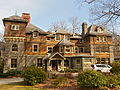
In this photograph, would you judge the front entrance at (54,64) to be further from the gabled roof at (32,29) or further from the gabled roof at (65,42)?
the gabled roof at (32,29)

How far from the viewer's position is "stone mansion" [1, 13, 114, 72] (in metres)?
26.4

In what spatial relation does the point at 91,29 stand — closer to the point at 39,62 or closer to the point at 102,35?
the point at 102,35

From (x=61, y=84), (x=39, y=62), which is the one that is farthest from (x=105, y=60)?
(x=61, y=84)

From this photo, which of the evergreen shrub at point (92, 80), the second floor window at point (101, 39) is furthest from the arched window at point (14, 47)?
the second floor window at point (101, 39)

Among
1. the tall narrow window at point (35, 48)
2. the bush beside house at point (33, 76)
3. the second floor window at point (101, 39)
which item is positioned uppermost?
the second floor window at point (101, 39)

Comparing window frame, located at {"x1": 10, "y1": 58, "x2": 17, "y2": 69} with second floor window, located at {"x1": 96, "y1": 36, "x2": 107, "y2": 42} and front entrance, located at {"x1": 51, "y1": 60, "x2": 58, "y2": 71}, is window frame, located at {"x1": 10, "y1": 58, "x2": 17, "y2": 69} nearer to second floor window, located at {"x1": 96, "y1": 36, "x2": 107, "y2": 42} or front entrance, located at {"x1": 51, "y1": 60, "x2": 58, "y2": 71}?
front entrance, located at {"x1": 51, "y1": 60, "x2": 58, "y2": 71}

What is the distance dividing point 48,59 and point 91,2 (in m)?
15.7

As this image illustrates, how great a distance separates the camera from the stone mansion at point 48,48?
26438mm

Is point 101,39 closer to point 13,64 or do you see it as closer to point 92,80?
point 13,64

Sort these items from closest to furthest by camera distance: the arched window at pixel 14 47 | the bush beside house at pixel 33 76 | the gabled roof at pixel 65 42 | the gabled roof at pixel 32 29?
the bush beside house at pixel 33 76 → the arched window at pixel 14 47 → the gabled roof at pixel 32 29 → the gabled roof at pixel 65 42

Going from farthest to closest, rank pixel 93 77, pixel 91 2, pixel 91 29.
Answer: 1. pixel 91 29
2. pixel 91 2
3. pixel 93 77

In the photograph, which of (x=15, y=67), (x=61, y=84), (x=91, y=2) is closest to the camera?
(x=61, y=84)

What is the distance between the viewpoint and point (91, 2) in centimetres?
1447

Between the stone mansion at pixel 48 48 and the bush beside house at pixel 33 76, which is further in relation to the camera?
the stone mansion at pixel 48 48
